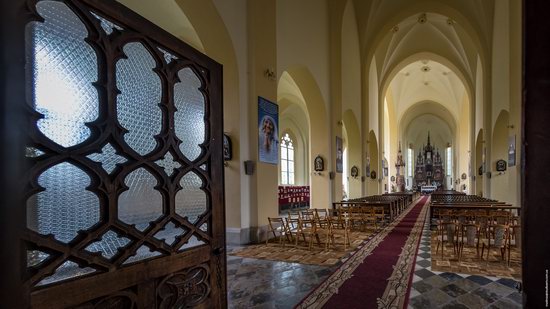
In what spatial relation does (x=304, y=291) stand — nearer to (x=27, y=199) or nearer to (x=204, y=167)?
(x=204, y=167)

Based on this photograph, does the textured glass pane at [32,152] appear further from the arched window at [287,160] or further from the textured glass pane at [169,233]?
the arched window at [287,160]

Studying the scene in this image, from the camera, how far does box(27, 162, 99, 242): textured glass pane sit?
1.38 meters

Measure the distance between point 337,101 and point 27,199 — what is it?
11459 mm

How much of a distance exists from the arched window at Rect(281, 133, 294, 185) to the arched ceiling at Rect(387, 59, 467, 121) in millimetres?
11042

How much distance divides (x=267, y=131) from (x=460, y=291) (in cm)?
475

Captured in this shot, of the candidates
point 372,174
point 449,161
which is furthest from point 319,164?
point 449,161

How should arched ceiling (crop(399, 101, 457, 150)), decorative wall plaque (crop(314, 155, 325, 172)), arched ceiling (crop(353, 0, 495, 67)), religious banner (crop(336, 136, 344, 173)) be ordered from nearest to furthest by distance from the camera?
decorative wall plaque (crop(314, 155, 325, 172))
religious banner (crop(336, 136, 344, 173))
arched ceiling (crop(353, 0, 495, 67))
arched ceiling (crop(399, 101, 457, 150))

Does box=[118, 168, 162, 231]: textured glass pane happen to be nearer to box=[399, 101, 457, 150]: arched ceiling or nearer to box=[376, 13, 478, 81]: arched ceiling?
box=[376, 13, 478, 81]: arched ceiling

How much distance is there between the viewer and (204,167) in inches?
91.0

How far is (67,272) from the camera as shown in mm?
1481

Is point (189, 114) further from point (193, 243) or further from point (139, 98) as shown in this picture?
point (193, 243)

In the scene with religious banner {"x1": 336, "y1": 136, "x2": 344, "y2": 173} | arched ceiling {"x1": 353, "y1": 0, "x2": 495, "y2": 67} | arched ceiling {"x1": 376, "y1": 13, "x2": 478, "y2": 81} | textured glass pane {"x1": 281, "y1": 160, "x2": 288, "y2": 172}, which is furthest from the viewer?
textured glass pane {"x1": 281, "y1": 160, "x2": 288, "y2": 172}

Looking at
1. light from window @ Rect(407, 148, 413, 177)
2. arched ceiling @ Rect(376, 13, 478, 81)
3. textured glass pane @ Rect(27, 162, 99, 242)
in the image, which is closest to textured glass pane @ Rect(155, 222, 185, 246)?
textured glass pane @ Rect(27, 162, 99, 242)

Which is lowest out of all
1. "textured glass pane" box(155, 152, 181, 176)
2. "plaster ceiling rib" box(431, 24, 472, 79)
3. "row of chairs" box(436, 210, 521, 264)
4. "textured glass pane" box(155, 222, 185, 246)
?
"row of chairs" box(436, 210, 521, 264)
